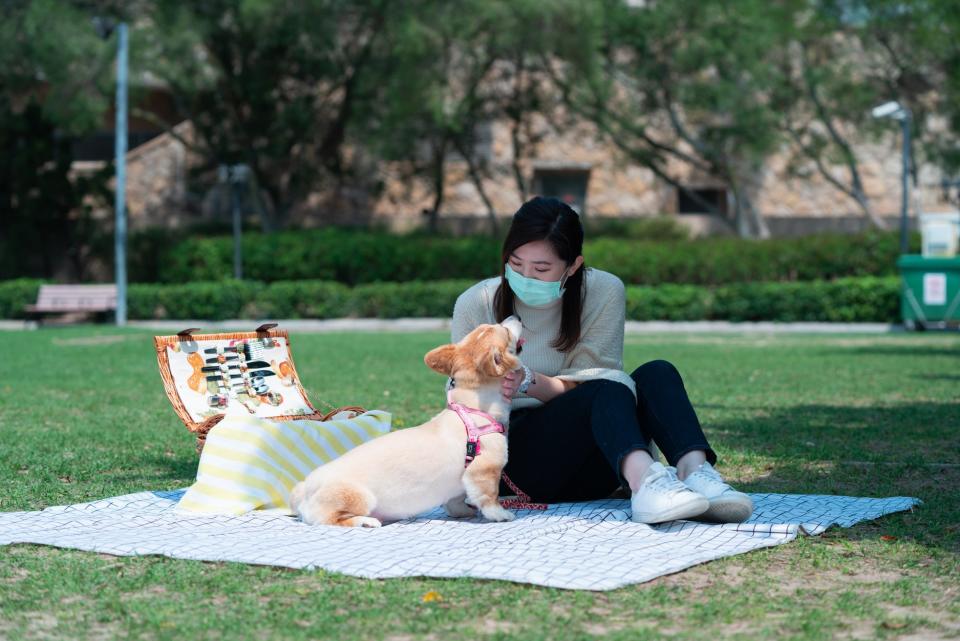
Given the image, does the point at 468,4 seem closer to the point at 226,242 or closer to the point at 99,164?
the point at 226,242

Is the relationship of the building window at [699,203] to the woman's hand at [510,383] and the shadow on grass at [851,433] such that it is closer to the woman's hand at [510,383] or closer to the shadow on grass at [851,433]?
the shadow on grass at [851,433]

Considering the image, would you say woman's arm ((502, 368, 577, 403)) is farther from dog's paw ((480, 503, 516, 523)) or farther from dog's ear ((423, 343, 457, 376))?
dog's paw ((480, 503, 516, 523))

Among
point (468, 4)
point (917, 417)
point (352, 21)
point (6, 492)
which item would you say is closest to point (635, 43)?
point (468, 4)

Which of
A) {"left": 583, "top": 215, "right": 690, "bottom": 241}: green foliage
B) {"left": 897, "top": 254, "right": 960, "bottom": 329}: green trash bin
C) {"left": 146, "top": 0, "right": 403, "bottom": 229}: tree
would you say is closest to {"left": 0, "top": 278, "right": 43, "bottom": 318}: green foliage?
{"left": 146, "top": 0, "right": 403, "bottom": 229}: tree

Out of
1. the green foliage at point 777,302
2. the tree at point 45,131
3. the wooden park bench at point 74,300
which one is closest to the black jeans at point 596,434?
the green foliage at point 777,302

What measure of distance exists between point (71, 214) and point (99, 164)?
218 cm

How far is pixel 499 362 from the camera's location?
15.7ft

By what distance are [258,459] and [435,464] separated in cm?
97

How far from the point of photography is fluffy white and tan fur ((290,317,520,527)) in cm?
473

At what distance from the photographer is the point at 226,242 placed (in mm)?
29984

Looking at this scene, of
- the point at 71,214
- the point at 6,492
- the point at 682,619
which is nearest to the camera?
the point at 682,619

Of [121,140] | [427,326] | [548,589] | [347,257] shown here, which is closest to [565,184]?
[347,257]

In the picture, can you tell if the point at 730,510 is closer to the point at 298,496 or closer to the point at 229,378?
the point at 298,496

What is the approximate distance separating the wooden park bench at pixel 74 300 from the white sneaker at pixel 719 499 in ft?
80.4
